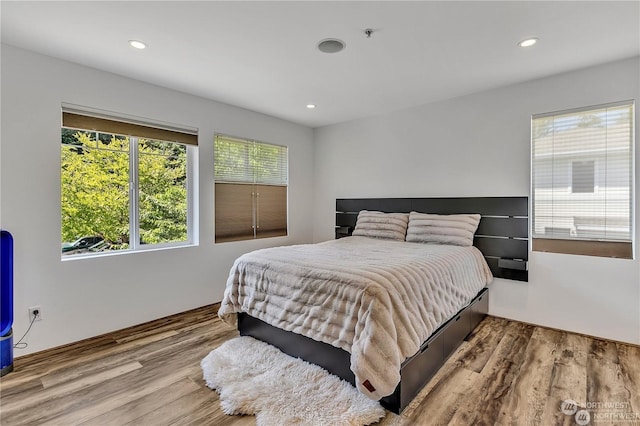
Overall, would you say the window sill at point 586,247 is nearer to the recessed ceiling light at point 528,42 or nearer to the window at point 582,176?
the window at point 582,176

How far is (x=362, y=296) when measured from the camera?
1.79 m

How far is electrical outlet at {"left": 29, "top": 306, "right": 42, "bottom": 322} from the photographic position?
246cm

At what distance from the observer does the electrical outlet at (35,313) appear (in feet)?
8.05

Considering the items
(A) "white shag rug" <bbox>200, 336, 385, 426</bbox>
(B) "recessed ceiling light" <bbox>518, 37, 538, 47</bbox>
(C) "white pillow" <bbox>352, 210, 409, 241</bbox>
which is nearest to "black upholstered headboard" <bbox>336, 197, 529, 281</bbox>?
(C) "white pillow" <bbox>352, 210, 409, 241</bbox>

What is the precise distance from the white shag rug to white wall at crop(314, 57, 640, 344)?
2293mm

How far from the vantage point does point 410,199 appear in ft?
12.9

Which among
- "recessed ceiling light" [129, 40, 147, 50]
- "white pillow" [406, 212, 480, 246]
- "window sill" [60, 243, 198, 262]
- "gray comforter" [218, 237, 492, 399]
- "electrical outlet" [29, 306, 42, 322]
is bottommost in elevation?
"electrical outlet" [29, 306, 42, 322]

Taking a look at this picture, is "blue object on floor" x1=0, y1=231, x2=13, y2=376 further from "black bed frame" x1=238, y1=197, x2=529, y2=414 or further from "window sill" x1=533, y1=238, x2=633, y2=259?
"window sill" x1=533, y1=238, x2=633, y2=259

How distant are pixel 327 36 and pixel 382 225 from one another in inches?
89.9

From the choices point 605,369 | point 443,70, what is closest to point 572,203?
point 605,369

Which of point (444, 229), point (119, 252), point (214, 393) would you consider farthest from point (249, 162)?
point (214, 393)

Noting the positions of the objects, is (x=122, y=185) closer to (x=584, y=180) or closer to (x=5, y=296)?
(x=5, y=296)

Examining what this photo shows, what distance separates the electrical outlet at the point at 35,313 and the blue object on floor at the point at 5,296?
0.26m

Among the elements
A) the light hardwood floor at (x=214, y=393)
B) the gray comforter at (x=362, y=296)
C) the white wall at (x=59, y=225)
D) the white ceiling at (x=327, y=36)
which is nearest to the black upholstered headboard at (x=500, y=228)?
the gray comforter at (x=362, y=296)
